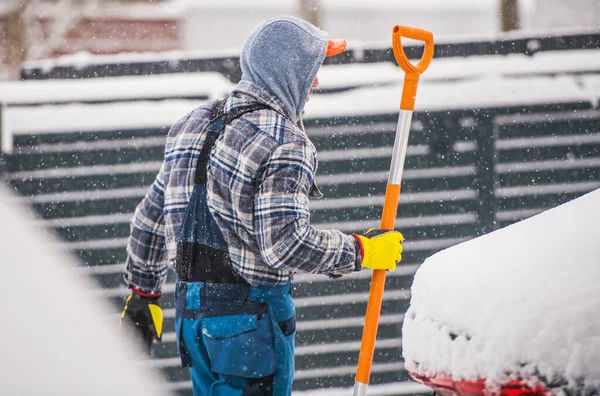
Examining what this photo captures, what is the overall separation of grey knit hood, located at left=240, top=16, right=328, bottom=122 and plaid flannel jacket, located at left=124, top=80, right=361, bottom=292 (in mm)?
48

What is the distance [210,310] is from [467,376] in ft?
3.01

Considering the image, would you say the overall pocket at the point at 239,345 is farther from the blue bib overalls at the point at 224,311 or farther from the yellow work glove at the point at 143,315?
the yellow work glove at the point at 143,315

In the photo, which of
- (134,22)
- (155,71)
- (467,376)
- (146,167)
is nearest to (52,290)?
(146,167)

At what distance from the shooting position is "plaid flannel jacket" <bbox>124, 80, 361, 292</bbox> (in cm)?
209

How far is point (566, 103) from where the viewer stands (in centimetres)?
400

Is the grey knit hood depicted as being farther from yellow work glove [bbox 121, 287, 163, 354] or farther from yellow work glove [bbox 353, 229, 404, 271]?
yellow work glove [bbox 121, 287, 163, 354]

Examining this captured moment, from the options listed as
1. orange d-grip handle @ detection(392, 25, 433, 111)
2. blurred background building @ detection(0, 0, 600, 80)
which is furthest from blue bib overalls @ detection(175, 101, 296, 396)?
blurred background building @ detection(0, 0, 600, 80)

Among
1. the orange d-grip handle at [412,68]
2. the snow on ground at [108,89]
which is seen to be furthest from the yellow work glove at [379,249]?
the snow on ground at [108,89]

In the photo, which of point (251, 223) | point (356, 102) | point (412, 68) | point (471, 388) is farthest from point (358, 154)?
point (471, 388)

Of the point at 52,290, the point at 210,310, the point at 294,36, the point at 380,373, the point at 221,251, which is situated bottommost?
the point at 380,373

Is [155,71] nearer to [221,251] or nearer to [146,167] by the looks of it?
[146,167]

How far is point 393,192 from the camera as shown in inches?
99.7

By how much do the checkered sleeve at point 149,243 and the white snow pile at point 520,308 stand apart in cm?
110

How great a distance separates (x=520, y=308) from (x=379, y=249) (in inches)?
33.2
